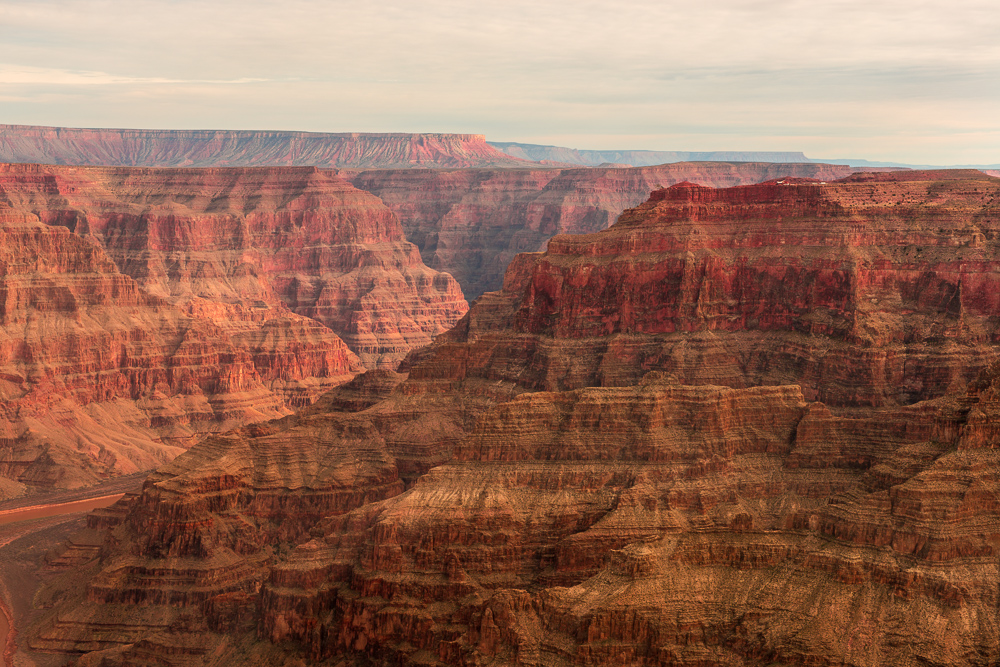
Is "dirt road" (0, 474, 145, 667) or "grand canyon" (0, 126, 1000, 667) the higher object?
"grand canyon" (0, 126, 1000, 667)

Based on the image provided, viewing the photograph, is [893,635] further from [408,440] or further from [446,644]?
[408,440]

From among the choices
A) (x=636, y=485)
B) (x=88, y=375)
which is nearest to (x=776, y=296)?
(x=636, y=485)

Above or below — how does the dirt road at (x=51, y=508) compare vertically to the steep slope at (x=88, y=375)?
below

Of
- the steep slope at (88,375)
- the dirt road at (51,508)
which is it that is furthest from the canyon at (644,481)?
the steep slope at (88,375)

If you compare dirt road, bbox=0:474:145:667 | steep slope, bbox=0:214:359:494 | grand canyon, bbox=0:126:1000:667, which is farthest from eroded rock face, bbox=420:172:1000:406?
steep slope, bbox=0:214:359:494

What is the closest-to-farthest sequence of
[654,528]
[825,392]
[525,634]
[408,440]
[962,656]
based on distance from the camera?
1. [962,656]
2. [525,634]
3. [654,528]
4. [825,392]
5. [408,440]

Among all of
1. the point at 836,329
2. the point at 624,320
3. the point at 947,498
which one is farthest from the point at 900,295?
the point at 947,498

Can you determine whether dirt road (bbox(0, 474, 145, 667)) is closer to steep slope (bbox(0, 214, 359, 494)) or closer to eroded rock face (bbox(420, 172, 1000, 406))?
steep slope (bbox(0, 214, 359, 494))

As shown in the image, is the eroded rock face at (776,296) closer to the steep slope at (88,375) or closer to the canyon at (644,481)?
the canyon at (644,481)
